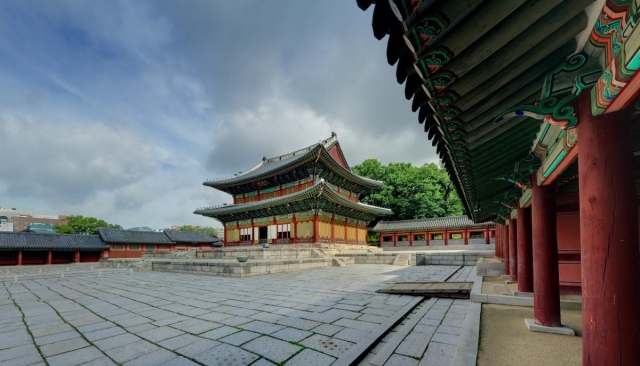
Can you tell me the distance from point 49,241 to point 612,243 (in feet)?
123

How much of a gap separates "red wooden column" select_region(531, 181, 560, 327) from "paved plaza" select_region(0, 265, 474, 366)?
3.74ft

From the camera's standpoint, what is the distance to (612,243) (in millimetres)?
1861

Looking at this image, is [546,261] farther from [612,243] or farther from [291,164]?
[291,164]

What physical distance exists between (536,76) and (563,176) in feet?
8.66

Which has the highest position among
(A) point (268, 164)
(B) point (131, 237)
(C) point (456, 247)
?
(A) point (268, 164)

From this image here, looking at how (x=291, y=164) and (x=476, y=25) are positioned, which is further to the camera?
(x=291, y=164)

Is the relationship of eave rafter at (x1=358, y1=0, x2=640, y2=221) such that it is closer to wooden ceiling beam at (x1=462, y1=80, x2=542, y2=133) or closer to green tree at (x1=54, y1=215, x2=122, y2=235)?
wooden ceiling beam at (x1=462, y1=80, x2=542, y2=133)

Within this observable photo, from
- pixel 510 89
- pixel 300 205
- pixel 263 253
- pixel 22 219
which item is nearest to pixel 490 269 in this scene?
pixel 510 89

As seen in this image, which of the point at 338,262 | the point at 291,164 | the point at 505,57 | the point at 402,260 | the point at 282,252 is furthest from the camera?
the point at 291,164

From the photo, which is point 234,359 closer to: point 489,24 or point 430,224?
point 489,24

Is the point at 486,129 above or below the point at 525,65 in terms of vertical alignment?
below

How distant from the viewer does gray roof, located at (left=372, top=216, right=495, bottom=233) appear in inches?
1049

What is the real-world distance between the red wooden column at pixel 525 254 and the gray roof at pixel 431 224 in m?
22.4

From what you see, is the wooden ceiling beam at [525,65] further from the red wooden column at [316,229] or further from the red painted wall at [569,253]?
the red wooden column at [316,229]
